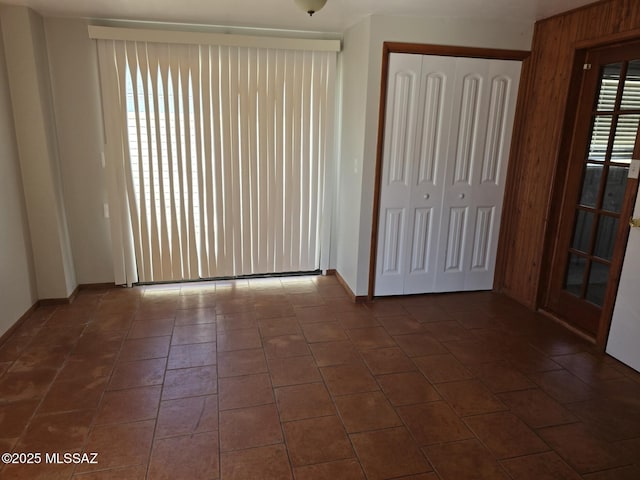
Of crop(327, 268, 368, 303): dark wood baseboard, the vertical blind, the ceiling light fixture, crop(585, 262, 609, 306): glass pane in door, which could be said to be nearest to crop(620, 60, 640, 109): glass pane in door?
crop(585, 262, 609, 306): glass pane in door

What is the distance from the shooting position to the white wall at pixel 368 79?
329cm

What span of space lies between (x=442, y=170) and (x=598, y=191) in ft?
3.80

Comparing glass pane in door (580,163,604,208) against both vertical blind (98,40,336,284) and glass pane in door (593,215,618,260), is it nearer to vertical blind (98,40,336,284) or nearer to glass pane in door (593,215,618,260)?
glass pane in door (593,215,618,260)

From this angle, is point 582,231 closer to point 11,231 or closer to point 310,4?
point 310,4

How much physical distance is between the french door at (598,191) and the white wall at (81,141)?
12.7 feet

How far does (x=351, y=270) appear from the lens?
3885mm

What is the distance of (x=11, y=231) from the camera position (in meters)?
3.14

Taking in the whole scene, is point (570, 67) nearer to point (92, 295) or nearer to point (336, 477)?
point (336, 477)

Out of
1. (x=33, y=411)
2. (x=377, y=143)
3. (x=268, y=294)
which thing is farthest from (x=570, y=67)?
(x=33, y=411)

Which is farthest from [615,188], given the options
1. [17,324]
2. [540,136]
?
[17,324]

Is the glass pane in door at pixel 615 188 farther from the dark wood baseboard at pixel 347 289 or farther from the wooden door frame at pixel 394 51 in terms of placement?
the dark wood baseboard at pixel 347 289

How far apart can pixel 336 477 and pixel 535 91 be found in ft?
10.8

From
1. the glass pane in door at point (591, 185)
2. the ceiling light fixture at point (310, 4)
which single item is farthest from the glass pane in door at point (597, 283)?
the ceiling light fixture at point (310, 4)

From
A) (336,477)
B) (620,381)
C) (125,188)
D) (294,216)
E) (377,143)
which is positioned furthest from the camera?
(294,216)
